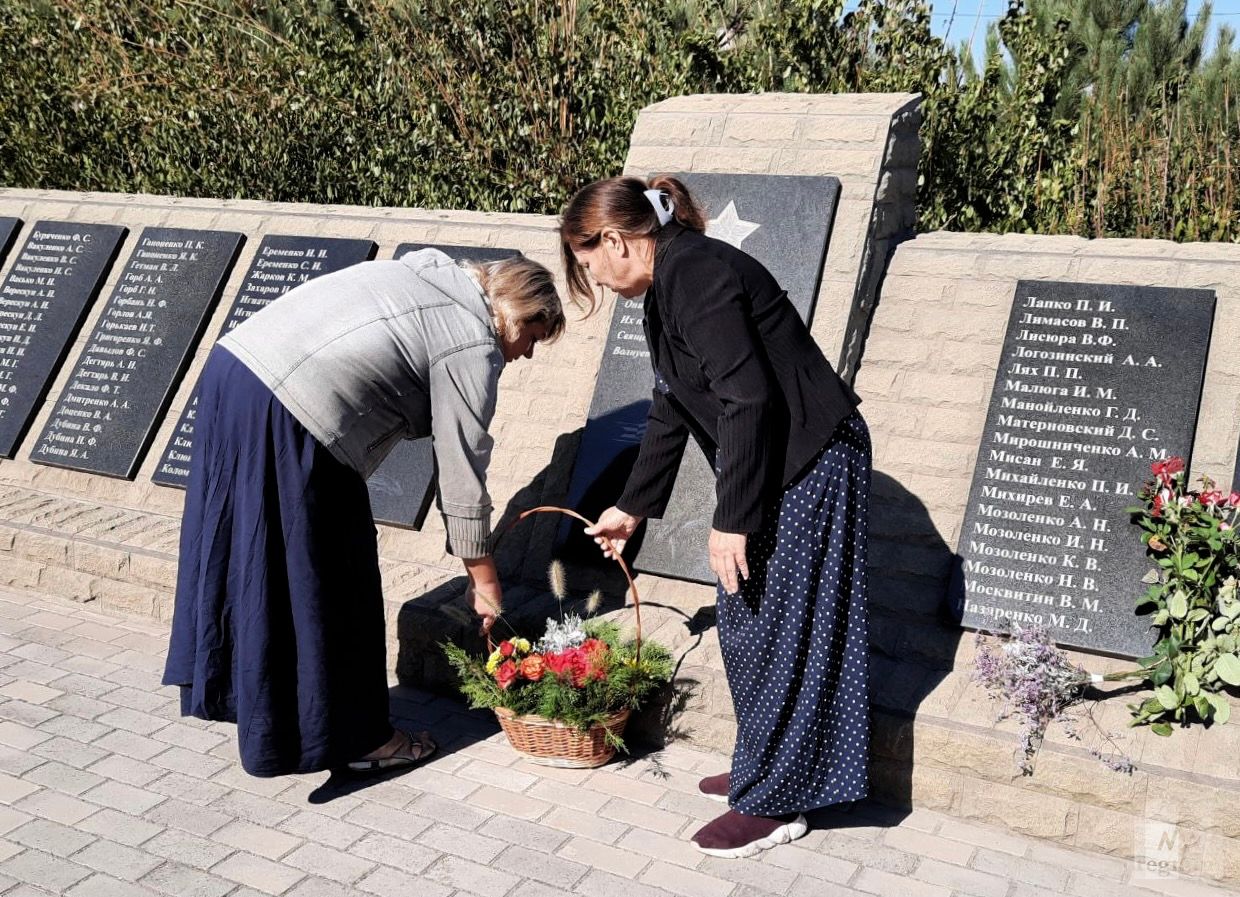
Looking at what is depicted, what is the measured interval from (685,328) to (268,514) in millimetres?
1254

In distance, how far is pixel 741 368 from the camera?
2975 mm

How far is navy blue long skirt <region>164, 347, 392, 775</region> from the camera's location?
3420 mm

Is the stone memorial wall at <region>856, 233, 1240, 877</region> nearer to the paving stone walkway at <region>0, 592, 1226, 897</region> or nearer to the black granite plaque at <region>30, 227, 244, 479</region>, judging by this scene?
the paving stone walkway at <region>0, 592, 1226, 897</region>

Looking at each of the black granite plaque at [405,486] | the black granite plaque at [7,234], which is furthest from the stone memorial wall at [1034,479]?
the black granite plaque at [7,234]

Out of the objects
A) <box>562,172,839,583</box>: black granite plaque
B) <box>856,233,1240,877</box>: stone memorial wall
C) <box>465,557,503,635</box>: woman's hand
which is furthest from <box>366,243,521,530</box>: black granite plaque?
<box>856,233,1240,877</box>: stone memorial wall

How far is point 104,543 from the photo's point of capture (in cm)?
509

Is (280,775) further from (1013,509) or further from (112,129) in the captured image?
(112,129)

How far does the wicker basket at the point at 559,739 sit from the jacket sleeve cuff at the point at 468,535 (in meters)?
0.55

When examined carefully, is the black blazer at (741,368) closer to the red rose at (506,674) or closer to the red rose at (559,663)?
the red rose at (559,663)

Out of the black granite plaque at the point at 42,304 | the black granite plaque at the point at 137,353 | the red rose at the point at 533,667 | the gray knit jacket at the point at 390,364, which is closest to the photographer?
the gray knit jacket at the point at 390,364

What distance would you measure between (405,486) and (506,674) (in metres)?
1.50

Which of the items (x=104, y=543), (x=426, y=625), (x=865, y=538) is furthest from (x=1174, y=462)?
(x=104, y=543)

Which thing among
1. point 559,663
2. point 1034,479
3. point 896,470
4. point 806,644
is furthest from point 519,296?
point 1034,479

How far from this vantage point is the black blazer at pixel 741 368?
9.80ft
